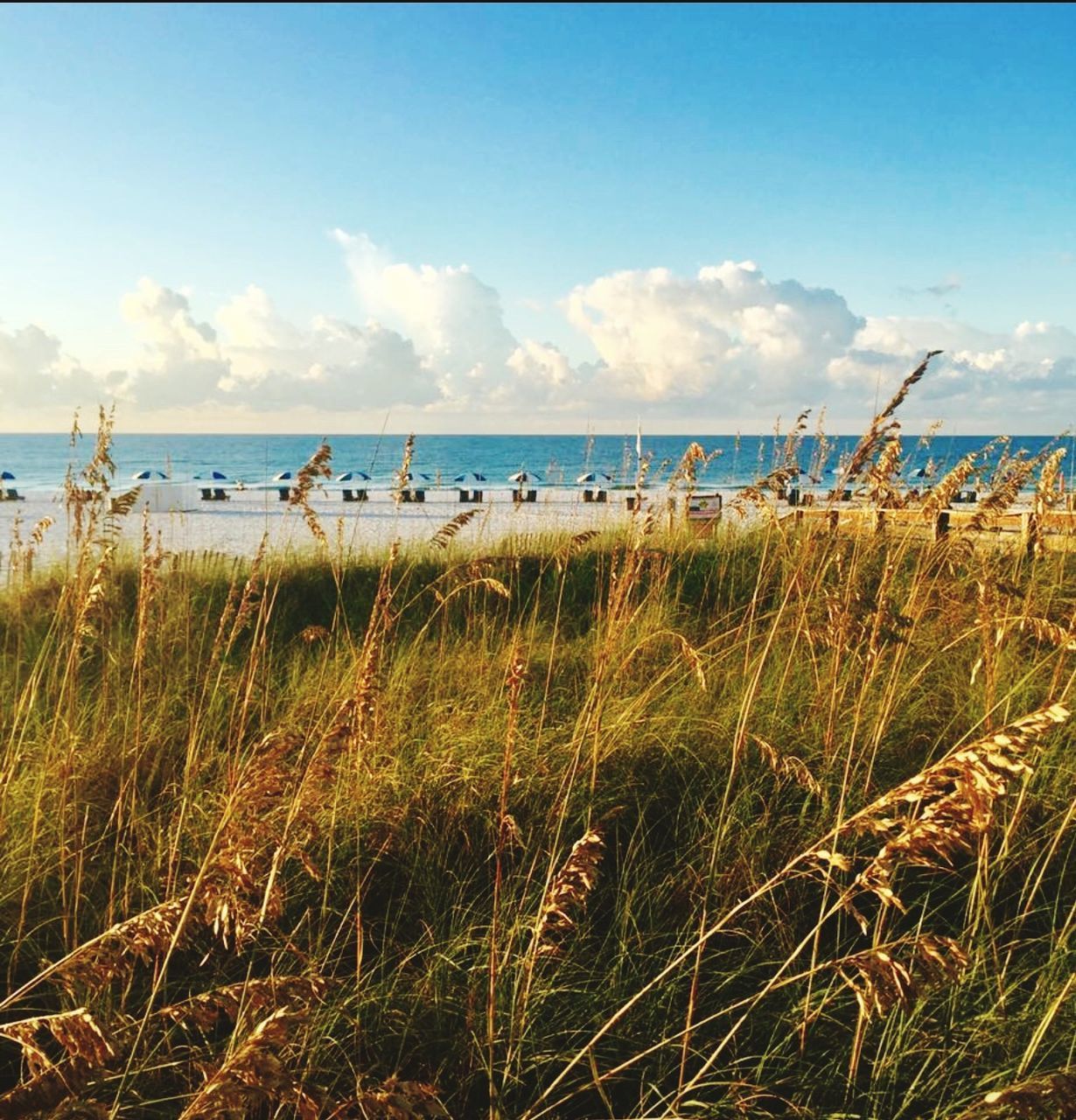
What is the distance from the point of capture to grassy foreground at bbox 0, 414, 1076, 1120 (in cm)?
123

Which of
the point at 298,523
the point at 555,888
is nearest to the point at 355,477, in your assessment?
the point at 298,523

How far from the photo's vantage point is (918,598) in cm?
403

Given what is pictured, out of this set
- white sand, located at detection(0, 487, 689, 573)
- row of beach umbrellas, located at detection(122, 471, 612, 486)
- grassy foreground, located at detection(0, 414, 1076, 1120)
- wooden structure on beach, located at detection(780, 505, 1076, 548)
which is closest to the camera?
grassy foreground, located at detection(0, 414, 1076, 1120)

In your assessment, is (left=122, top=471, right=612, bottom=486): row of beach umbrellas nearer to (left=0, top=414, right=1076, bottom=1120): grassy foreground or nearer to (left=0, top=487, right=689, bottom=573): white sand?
(left=0, top=487, right=689, bottom=573): white sand

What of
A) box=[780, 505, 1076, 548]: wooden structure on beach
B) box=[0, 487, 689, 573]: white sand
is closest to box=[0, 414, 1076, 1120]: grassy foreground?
box=[780, 505, 1076, 548]: wooden structure on beach

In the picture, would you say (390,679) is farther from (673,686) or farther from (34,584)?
(34,584)

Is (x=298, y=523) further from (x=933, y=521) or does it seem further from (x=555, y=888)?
(x=555, y=888)

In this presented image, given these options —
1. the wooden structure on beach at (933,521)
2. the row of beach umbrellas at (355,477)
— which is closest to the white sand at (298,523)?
the row of beach umbrellas at (355,477)

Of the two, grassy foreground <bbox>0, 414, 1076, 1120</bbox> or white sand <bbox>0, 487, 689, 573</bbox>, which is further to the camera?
white sand <bbox>0, 487, 689, 573</bbox>

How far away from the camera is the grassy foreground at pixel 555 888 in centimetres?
123

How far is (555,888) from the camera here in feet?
4.17

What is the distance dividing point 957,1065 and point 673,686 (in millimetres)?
1809

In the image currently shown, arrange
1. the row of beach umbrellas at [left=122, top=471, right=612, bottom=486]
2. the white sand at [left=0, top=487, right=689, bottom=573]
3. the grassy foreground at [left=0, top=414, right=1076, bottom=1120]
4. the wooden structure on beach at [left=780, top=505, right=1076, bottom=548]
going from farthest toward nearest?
the row of beach umbrellas at [left=122, top=471, right=612, bottom=486], the white sand at [left=0, top=487, right=689, bottom=573], the wooden structure on beach at [left=780, top=505, right=1076, bottom=548], the grassy foreground at [left=0, top=414, right=1076, bottom=1120]

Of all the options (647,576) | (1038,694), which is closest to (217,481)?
(647,576)
